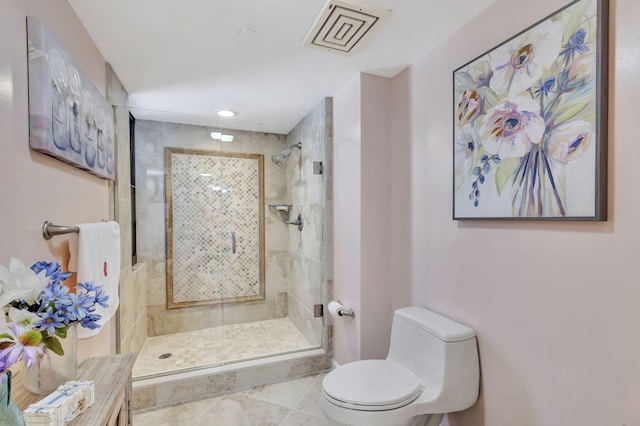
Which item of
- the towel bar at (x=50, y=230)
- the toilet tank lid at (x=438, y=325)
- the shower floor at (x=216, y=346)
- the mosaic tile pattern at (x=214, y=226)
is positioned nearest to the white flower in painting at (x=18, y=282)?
the towel bar at (x=50, y=230)

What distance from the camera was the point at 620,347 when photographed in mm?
954

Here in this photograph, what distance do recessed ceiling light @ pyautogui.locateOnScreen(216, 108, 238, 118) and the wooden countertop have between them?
2190 mm

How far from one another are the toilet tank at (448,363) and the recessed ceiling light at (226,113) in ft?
7.88

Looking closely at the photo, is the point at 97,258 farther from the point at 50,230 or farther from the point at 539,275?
the point at 539,275

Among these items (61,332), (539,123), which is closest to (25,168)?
(61,332)

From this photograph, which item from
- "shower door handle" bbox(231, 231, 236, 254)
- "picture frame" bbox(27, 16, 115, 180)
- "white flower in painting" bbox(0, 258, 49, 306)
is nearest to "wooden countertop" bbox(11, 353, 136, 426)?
"white flower in painting" bbox(0, 258, 49, 306)

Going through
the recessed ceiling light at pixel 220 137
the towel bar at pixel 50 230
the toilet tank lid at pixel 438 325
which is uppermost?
the recessed ceiling light at pixel 220 137

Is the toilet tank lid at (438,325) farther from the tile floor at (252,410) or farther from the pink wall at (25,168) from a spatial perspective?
the pink wall at (25,168)

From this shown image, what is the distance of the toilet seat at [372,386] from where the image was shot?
1.34 metres

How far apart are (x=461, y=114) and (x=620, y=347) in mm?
1141

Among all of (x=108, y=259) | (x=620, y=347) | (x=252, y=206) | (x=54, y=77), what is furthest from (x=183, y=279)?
(x=620, y=347)

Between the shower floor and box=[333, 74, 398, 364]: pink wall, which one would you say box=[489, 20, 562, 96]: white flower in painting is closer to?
box=[333, 74, 398, 364]: pink wall

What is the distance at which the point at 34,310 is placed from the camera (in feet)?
2.39

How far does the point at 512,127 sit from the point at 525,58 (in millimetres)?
278
